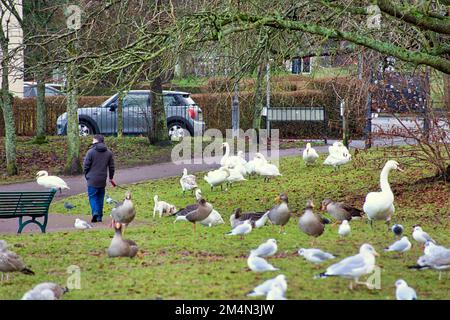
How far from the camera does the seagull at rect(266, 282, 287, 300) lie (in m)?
9.41

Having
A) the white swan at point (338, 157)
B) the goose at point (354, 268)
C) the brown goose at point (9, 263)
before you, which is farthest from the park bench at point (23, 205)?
the white swan at point (338, 157)

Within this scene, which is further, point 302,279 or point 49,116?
point 49,116

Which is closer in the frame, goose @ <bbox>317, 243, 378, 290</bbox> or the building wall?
goose @ <bbox>317, 243, 378, 290</bbox>

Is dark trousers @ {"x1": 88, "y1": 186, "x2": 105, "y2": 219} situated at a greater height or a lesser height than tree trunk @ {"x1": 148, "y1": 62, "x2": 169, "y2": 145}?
lesser

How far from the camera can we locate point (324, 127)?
39.3 metres

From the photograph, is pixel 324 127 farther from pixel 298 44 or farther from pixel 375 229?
pixel 375 229

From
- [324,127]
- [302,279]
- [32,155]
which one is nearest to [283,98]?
[324,127]

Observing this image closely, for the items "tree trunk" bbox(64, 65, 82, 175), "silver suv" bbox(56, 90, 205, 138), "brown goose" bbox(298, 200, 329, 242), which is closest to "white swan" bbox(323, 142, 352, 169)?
"tree trunk" bbox(64, 65, 82, 175)

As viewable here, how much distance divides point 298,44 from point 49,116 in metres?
22.5

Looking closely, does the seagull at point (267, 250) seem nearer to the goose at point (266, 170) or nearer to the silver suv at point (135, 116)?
the goose at point (266, 170)

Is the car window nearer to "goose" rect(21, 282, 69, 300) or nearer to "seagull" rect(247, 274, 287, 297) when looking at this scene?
"goose" rect(21, 282, 69, 300)

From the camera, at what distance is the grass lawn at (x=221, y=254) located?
10.7m

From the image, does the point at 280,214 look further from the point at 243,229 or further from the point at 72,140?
the point at 72,140

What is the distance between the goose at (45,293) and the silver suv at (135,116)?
87.8 feet
